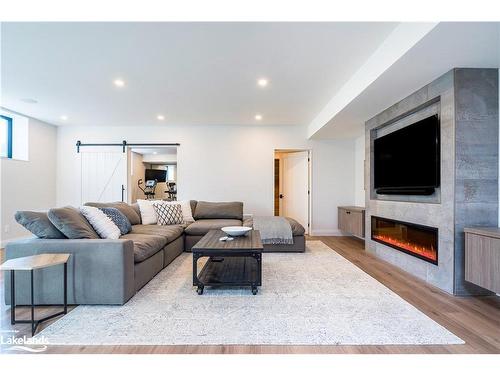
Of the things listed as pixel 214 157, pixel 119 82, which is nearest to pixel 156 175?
pixel 214 157

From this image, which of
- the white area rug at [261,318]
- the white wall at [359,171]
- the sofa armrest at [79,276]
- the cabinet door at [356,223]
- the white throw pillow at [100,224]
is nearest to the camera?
the white area rug at [261,318]

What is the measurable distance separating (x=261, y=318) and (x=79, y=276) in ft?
5.31

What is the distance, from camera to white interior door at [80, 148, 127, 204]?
587cm

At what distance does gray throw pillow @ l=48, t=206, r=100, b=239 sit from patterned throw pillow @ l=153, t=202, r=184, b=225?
1.80 metres

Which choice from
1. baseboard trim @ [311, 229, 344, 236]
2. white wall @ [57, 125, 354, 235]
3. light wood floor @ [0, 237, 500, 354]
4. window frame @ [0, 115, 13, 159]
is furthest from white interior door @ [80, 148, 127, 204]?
baseboard trim @ [311, 229, 344, 236]

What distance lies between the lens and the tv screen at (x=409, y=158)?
2779 millimetres

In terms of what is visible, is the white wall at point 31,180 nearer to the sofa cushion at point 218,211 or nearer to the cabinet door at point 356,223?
the sofa cushion at point 218,211

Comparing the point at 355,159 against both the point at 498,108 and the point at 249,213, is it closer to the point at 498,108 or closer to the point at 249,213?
the point at 249,213

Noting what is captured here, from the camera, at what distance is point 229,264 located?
305 cm

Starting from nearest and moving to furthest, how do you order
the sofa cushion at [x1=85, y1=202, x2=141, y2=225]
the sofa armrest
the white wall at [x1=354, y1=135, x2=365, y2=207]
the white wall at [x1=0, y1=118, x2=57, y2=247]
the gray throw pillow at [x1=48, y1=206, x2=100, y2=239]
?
1. the sofa armrest
2. the gray throw pillow at [x1=48, y1=206, x2=100, y2=239]
3. the sofa cushion at [x1=85, y1=202, x2=141, y2=225]
4. the white wall at [x1=0, y1=118, x2=57, y2=247]
5. the white wall at [x1=354, y1=135, x2=365, y2=207]

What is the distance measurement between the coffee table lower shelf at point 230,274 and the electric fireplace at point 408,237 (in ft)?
6.39

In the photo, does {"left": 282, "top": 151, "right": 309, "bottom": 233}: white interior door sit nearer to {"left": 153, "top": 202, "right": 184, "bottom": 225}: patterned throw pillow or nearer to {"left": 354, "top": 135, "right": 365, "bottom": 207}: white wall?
{"left": 354, "top": 135, "right": 365, "bottom": 207}: white wall

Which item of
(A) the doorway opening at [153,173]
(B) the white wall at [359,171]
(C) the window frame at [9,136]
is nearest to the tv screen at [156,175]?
(A) the doorway opening at [153,173]
